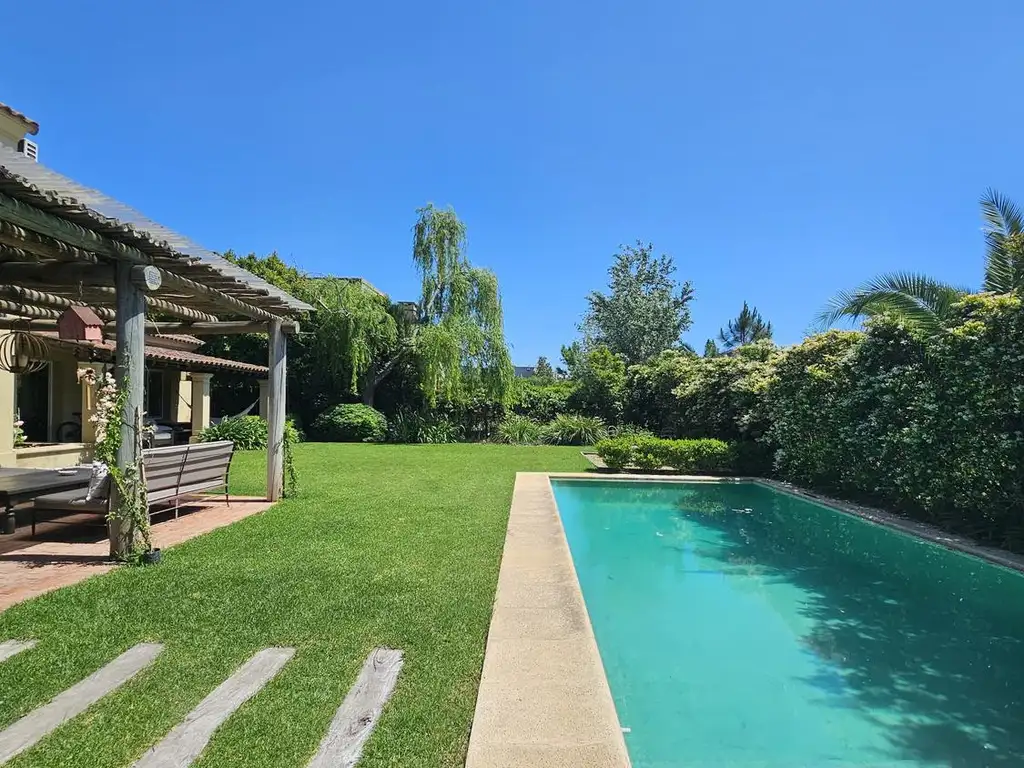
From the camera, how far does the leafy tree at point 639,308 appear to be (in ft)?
125

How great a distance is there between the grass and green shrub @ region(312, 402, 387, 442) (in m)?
14.5

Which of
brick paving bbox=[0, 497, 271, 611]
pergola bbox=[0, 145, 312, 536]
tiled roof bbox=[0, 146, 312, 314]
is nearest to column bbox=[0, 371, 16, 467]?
pergola bbox=[0, 145, 312, 536]

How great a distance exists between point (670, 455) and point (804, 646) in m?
10.8

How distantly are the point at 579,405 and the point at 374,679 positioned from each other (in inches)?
883

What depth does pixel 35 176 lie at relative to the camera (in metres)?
4.94

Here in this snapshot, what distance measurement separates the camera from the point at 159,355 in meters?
15.1

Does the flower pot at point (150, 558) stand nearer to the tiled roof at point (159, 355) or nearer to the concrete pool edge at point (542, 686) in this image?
the concrete pool edge at point (542, 686)

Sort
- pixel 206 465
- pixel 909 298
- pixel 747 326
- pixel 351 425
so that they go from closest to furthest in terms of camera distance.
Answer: pixel 206 465 → pixel 909 298 → pixel 351 425 → pixel 747 326

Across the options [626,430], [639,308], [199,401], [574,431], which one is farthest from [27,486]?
[639,308]

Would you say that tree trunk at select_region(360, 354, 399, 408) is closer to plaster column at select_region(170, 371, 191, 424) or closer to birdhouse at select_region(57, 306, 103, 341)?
plaster column at select_region(170, 371, 191, 424)

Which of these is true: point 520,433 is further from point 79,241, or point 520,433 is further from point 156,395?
point 79,241

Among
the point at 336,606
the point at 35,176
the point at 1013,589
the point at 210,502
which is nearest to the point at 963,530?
the point at 1013,589

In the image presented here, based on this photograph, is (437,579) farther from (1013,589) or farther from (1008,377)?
(1008,377)

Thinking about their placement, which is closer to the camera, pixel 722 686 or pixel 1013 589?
pixel 722 686
